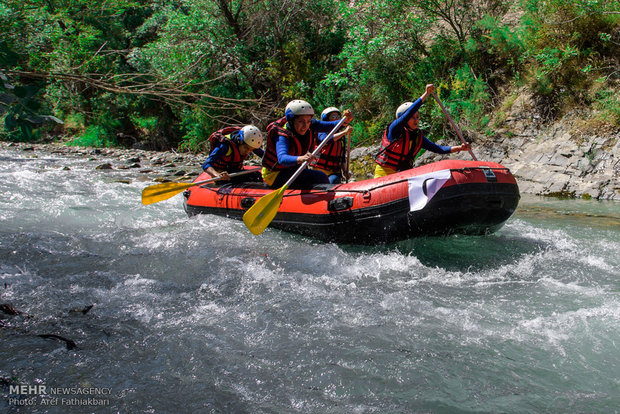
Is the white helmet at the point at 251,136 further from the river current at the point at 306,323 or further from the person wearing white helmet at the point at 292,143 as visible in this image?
the river current at the point at 306,323

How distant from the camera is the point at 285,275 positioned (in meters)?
4.35

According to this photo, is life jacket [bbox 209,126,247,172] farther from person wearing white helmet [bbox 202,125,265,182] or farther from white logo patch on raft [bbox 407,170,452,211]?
white logo patch on raft [bbox 407,170,452,211]

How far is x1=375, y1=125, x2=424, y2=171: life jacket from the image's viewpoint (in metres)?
5.90

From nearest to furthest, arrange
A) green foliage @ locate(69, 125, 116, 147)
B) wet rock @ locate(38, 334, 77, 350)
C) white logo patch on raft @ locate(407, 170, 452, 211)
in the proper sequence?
wet rock @ locate(38, 334, 77, 350), white logo patch on raft @ locate(407, 170, 452, 211), green foliage @ locate(69, 125, 116, 147)

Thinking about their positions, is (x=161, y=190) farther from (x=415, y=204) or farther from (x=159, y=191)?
(x=415, y=204)

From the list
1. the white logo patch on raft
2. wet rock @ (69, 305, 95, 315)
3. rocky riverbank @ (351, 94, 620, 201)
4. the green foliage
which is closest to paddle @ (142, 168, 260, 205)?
the white logo patch on raft

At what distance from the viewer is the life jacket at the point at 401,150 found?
5899mm

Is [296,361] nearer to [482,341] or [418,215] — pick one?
[482,341]

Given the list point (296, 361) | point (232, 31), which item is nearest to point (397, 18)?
point (232, 31)

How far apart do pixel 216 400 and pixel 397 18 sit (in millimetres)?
11142

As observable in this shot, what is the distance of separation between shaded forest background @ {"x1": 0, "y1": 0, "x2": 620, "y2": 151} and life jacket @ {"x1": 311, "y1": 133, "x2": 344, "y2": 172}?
934 mm

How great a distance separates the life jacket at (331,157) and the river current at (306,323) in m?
1.21

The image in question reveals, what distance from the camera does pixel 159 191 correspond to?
6.38 meters

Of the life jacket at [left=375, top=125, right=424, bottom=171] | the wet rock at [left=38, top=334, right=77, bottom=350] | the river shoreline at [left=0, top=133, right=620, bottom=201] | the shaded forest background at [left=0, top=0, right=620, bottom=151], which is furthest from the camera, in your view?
the shaded forest background at [left=0, top=0, right=620, bottom=151]
